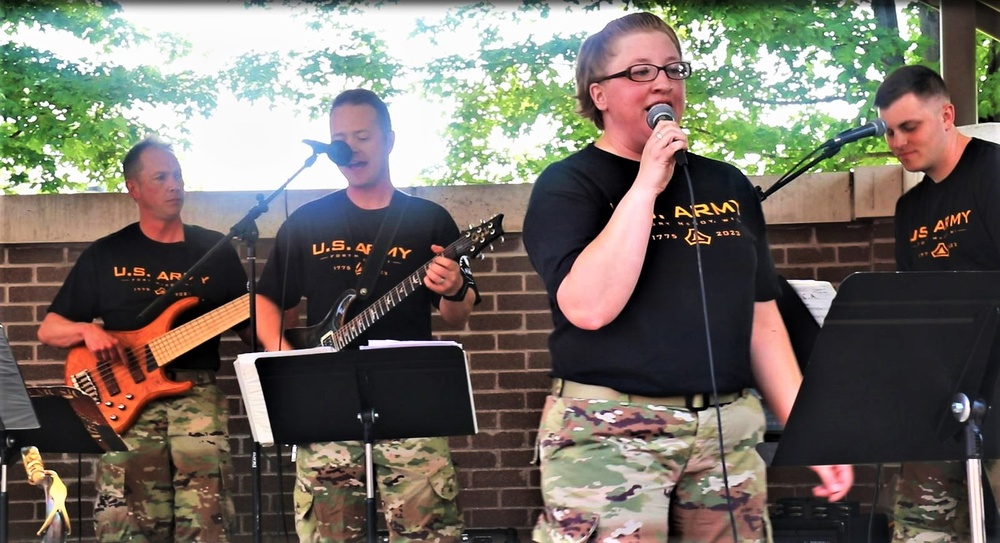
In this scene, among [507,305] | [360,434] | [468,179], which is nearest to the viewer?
[360,434]

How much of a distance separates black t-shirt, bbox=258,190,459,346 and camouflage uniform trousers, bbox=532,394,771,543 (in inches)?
75.4

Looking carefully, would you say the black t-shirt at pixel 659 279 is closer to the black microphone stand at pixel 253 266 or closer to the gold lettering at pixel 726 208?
the gold lettering at pixel 726 208

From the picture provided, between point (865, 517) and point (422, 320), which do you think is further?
point (865, 517)

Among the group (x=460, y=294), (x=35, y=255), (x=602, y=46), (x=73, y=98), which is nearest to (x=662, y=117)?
(x=602, y=46)

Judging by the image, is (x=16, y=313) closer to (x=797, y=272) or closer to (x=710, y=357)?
(x=797, y=272)

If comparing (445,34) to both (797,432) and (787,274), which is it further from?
(797,432)

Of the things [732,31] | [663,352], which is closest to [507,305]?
[732,31]

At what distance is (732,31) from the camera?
22.7ft

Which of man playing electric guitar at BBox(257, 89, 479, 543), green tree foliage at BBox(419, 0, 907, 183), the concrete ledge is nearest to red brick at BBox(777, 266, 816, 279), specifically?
the concrete ledge

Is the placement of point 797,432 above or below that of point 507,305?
below

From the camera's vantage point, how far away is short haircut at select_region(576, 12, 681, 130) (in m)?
2.83

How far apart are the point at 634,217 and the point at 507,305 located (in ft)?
11.5

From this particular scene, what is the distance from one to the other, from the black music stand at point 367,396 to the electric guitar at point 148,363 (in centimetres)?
127

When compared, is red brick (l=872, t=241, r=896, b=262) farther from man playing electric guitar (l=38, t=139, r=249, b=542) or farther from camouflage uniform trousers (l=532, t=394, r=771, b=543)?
camouflage uniform trousers (l=532, t=394, r=771, b=543)
